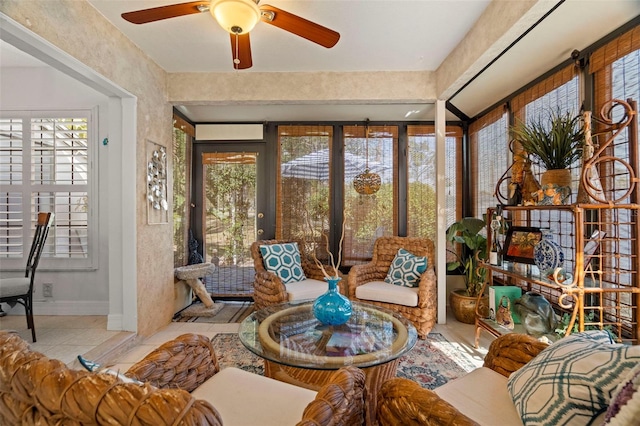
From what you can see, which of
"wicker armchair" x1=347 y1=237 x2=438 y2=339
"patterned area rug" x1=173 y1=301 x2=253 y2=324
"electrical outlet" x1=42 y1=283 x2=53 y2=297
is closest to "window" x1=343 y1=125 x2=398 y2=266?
"wicker armchair" x1=347 y1=237 x2=438 y2=339

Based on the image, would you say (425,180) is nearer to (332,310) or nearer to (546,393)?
(332,310)

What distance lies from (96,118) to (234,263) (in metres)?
2.38

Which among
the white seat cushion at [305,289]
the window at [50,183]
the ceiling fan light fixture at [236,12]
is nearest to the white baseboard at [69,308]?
the window at [50,183]

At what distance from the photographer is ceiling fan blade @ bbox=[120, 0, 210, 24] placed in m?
1.64

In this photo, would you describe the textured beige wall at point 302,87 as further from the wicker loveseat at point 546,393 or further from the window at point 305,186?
the wicker loveseat at point 546,393

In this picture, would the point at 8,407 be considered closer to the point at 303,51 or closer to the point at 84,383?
the point at 84,383

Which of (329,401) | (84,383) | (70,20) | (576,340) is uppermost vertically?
(70,20)

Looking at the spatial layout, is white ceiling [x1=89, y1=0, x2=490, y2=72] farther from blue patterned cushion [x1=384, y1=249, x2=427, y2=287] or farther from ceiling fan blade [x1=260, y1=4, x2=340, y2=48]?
blue patterned cushion [x1=384, y1=249, x2=427, y2=287]

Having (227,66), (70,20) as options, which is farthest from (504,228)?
(70,20)

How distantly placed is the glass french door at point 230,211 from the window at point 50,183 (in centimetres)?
129

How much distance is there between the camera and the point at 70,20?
2047 mm

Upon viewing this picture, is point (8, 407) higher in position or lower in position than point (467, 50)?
lower

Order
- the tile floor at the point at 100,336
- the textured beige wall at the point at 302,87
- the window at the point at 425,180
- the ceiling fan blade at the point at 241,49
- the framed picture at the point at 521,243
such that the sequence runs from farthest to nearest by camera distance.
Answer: the window at the point at 425,180, the textured beige wall at the point at 302,87, the tile floor at the point at 100,336, the framed picture at the point at 521,243, the ceiling fan blade at the point at 241,49

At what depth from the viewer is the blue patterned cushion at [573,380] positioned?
829 mm
